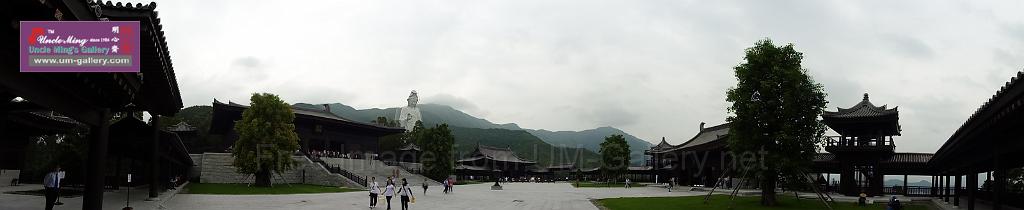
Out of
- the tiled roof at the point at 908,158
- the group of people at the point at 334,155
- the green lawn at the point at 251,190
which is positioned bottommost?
the green lawn at the point at 251,190

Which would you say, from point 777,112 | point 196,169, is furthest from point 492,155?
point 777,112

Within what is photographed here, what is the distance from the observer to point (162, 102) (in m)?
19.4

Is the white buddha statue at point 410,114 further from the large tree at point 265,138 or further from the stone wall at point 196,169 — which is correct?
the large tree at point 265,138

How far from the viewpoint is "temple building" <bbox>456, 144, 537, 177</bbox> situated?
90.7 metres

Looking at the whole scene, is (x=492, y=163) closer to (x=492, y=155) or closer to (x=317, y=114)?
(x=492, y=155)

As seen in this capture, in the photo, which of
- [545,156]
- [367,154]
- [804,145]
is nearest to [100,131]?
[804,145]

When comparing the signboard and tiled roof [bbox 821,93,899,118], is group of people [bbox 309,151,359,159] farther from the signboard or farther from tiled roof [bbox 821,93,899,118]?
the signboard

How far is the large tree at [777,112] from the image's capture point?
27.4m

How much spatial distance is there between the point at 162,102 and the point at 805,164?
960 inches

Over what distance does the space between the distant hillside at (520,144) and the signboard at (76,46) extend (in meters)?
124

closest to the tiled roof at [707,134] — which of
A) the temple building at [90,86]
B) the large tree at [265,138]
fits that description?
the large tree at [265,138]

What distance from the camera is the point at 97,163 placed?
44.0 ft

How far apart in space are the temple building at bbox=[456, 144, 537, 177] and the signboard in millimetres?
77215

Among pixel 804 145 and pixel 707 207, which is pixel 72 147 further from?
pixel 804 145
